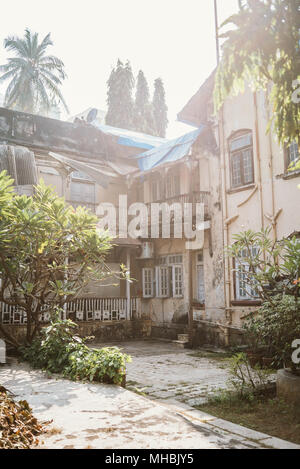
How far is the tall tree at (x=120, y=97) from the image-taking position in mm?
30641

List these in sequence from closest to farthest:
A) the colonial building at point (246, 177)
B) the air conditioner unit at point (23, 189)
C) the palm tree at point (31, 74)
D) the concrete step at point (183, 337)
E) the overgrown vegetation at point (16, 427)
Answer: the overgrown vegetation at point (16, 427) → the colonial building at point (246, 177) → the concrete step at point (183, 337) → the air conditioner unit at point (23, 189) → the palm tree at point (31, 74)

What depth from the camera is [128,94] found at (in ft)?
102

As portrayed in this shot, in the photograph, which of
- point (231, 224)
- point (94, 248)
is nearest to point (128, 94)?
point (231, 224)

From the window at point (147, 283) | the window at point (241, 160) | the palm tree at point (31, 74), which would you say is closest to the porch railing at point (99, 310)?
the window at point (147, 283)

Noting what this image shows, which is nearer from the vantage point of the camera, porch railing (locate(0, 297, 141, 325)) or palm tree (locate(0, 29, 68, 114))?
porch railing (locate(0, 297, 141, 325))

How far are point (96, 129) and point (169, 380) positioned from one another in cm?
1286

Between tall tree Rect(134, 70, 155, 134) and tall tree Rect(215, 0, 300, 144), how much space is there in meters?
27.8

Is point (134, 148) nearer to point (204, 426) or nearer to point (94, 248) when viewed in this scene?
point (94, 248)

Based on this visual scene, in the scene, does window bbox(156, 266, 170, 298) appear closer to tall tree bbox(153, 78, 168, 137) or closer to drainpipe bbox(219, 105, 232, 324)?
drainpipe bbox(219, 105, 232, 324)

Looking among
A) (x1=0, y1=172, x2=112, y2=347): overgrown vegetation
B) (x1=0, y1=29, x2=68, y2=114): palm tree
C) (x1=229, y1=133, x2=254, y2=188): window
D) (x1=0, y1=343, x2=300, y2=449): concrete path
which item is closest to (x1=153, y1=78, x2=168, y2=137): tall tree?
(x1=0, y1=29, x2=68, y2=114): palm tree

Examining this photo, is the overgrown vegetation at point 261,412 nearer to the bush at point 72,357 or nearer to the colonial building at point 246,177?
the bush at point 72,357

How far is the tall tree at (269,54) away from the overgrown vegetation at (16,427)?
421cm

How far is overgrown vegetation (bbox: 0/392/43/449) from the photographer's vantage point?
3725mm

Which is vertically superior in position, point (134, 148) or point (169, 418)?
point (134, 148)
